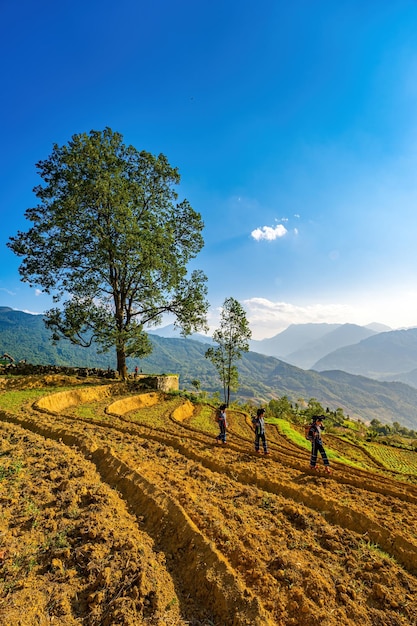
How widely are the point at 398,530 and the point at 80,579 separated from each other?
676 cm

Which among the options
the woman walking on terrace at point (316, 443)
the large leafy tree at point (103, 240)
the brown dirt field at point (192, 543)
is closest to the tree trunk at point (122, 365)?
the large leafy tree at point (103, 240)

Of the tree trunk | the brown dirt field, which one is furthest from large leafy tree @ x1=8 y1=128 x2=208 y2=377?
the brown dirt field

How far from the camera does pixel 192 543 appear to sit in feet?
17.5

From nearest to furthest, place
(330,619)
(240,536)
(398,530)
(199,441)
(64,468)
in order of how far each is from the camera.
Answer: (330,619)
(240,536)
(398,530)
(64,468)
(199,441)

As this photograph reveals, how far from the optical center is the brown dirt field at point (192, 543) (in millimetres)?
4145

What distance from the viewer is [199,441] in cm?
1355

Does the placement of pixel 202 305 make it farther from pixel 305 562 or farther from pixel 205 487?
pixel 305 562

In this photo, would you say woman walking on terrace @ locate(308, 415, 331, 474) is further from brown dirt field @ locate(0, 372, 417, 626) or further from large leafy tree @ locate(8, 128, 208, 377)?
large leafy tree @ locate(8, 128, 208, 377)

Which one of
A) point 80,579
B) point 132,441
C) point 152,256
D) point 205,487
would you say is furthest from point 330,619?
point 152,256

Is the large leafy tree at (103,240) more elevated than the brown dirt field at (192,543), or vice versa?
the large leafy tree at (103,240)

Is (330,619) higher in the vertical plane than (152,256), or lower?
lower

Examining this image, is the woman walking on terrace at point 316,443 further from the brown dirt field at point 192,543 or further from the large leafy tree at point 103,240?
the large leafy tree at point 103,240

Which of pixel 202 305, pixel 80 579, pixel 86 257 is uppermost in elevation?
pixel 86 257

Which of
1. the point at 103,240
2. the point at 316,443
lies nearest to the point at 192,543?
the point at 316,443
